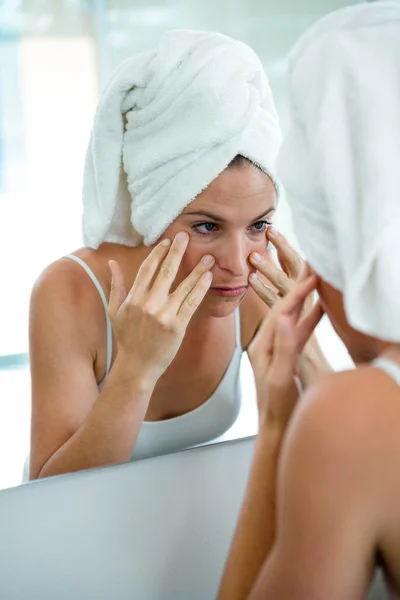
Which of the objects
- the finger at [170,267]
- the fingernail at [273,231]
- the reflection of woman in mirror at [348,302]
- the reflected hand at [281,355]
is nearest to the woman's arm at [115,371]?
the finger at [170,267]

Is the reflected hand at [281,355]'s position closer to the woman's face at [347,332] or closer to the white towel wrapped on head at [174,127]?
the woman's face at [347,332]

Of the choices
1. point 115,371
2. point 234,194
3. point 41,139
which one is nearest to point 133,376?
point 115,371

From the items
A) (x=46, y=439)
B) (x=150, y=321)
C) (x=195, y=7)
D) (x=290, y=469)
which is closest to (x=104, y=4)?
(x=195, y=7)

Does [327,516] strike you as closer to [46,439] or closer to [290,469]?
[290,469]

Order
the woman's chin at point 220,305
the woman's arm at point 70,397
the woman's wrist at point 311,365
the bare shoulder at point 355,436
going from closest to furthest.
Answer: the bare shoulder at point 355,436
the woman's wrist at point 311,365
the woman's arm at point 70,397
the woman's chin at point 220,305

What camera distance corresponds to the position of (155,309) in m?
0.75

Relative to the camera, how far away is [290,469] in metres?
0.39

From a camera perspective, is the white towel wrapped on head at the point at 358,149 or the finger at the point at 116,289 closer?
the white towel wrapped on head at the point at 358,149

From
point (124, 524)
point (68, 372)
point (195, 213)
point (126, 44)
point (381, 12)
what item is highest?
point (381, 12)

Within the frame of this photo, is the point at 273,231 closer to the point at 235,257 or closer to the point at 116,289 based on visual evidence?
the point at 235,257

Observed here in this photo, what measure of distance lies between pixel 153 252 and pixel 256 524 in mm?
388

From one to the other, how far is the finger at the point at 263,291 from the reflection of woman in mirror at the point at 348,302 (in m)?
0.36

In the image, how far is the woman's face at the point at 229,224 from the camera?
76cm

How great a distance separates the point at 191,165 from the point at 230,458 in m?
0.37
